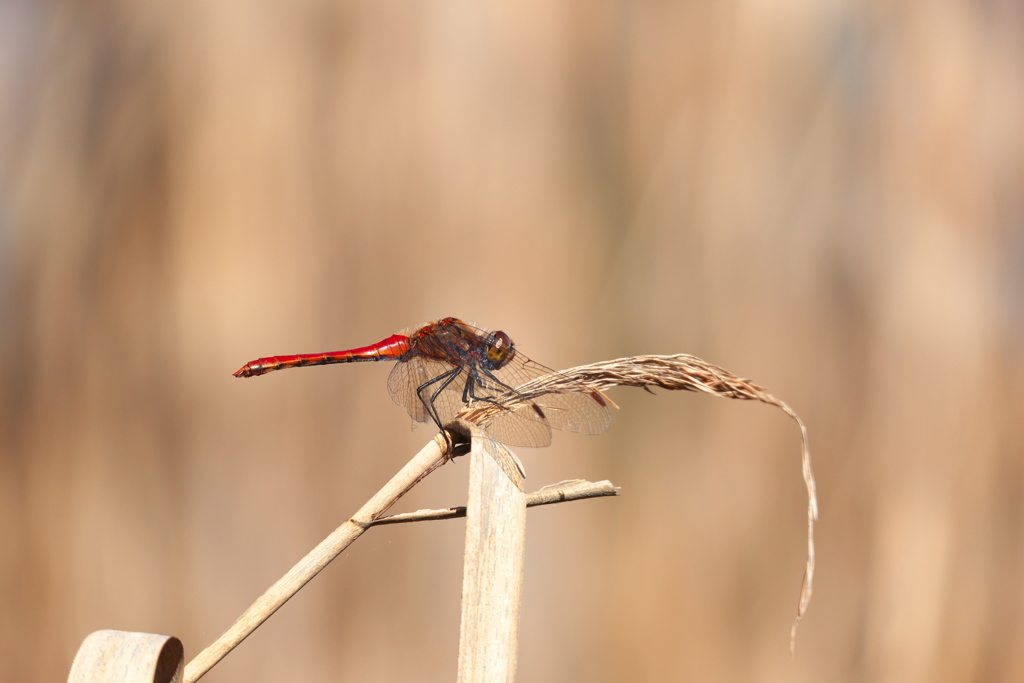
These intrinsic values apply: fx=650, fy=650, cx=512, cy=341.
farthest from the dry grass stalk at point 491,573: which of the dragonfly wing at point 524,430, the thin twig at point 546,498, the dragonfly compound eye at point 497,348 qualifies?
the dragonfly compound eye at point 497,348

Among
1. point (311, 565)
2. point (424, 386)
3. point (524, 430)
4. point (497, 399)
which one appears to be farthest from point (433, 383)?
point (311, 565)

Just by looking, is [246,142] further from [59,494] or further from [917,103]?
[917,103]

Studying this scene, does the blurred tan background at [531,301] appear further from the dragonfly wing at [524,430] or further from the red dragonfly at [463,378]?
the dragonfly wing at [524,430]

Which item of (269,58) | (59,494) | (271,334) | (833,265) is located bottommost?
(59,494)

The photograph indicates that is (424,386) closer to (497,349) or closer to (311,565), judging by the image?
(497,349)

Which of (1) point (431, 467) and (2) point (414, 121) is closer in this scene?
(1) point (431, 467)

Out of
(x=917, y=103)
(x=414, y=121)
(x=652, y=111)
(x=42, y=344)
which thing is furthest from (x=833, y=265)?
(x=42, y=344)

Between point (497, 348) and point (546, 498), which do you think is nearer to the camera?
point (546, 498)
